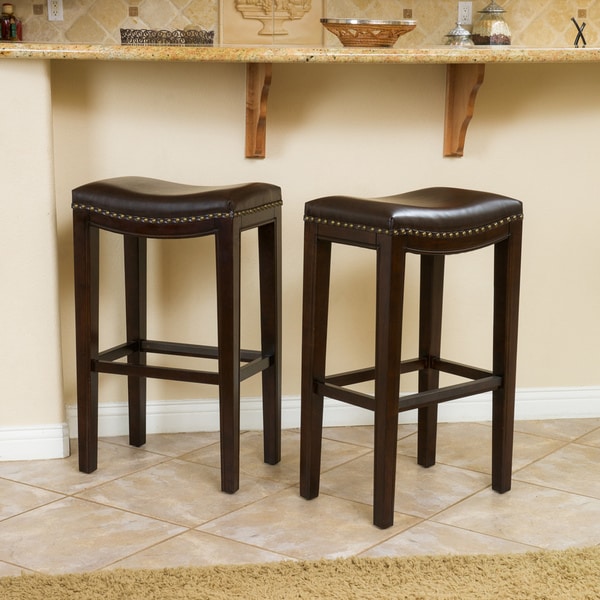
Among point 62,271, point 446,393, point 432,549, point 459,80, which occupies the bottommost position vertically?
point 432,549

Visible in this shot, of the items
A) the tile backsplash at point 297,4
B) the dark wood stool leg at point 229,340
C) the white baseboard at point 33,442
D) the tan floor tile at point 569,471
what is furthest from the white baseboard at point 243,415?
the tile backsplash at point 297,4

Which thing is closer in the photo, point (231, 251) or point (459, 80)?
point (231, 251)

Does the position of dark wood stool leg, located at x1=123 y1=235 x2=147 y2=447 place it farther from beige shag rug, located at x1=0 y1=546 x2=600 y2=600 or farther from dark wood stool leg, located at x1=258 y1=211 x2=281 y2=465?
beige shag rug, located at x1=0 y1=546 x2=600 y2=600

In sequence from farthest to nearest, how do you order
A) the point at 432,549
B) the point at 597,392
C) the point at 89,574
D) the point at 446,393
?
the point at 597,392 → the point at 446,393 → the point at 432,549 → the point at 89,574

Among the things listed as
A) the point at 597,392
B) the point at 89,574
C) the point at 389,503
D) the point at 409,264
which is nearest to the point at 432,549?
the point at 389,503

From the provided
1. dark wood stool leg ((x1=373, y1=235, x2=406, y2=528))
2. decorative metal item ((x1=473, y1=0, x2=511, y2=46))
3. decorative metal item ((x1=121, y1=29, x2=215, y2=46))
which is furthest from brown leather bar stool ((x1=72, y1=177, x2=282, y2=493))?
decorative metal item ((x1=473, y1=0, x2=511, y2=46))

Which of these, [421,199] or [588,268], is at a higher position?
[421,199]

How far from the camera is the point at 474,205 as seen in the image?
2174 mm

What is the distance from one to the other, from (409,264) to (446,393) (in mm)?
668

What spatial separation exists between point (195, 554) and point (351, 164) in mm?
1242

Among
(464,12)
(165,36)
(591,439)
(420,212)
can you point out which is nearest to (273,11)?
(165,36)

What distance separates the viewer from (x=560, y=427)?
9.56ft

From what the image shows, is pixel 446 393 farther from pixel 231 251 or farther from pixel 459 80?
pixel 459 80

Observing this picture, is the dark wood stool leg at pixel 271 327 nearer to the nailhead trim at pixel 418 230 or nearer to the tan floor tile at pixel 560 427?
the nailhead trim at pixel 418 230
